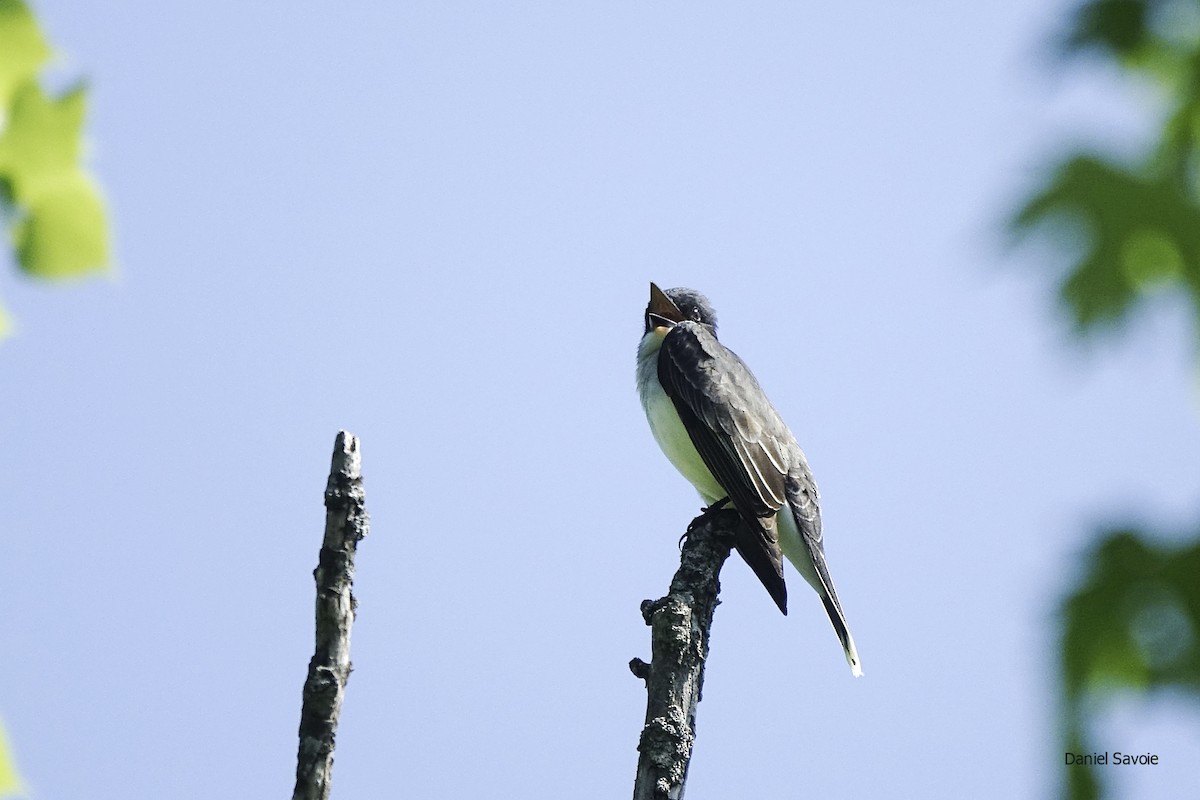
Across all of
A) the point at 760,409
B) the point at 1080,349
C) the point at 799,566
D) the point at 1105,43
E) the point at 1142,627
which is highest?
the point at 760,409

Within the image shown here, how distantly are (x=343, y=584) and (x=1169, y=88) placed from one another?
8.79 feet

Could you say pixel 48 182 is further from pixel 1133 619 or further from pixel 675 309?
pixel 675 309

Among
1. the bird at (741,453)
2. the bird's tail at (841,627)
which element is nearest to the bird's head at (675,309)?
the bird at (741,453)

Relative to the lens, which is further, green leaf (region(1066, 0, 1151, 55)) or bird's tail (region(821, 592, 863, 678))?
bird's tail (region(821, 592, 863, 678))

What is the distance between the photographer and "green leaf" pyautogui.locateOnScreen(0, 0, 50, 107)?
57.8 inches

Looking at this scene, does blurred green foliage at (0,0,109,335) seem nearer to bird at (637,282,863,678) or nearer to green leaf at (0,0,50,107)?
green leaf at (0,0,50,107)

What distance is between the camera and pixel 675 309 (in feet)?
37.2

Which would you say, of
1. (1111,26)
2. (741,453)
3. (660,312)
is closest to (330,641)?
(1111,26)

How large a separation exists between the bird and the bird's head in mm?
712

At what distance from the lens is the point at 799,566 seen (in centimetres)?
904

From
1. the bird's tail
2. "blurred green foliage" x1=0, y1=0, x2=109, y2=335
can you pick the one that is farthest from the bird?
"blurred green foliage" x1=0, y1=0, x2=109, y2=335

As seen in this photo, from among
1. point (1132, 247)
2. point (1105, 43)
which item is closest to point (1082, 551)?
point (1132, 247)

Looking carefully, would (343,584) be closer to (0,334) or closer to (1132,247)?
(0,334)

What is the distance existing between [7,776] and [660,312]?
33.4ft
